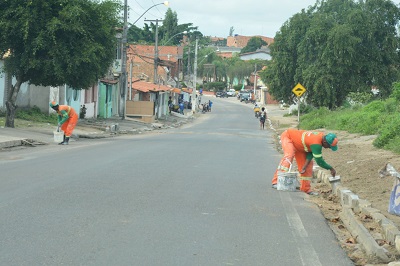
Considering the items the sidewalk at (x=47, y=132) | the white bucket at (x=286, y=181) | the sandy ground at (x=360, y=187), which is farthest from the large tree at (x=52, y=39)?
the white bucket at (x=286, y=181)

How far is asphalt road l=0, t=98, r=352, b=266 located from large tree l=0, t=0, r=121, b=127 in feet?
35.6

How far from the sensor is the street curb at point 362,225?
25.4 ft

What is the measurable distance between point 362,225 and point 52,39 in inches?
762

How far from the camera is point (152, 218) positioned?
30.0 feet

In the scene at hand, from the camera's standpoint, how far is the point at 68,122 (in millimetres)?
24266

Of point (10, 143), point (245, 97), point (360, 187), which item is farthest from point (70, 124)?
point (245, 97)

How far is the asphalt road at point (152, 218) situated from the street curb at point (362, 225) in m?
0.38

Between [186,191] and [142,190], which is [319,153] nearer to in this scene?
[186,191]

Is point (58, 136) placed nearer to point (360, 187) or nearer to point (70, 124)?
point (70, 124)

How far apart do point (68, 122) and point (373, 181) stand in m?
13.2

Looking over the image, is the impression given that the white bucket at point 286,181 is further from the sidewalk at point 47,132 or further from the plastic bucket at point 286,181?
the sidewalk at point 47,132

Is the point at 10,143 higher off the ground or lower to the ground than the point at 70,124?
lower

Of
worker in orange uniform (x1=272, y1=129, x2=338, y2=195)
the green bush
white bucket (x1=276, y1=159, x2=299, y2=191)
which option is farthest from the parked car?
white bucket (x1=276, y1=159, x2=299, y2=191)

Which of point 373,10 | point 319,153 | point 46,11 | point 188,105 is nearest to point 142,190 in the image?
point 319,153
